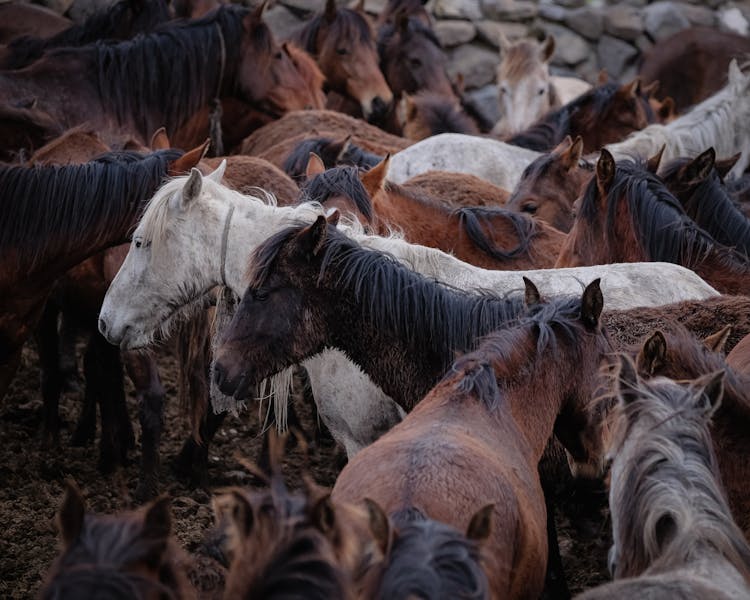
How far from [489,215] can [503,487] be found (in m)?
3.19

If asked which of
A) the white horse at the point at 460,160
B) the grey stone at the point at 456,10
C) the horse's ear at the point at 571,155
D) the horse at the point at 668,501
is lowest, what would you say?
the grey stone at the point at 456,10

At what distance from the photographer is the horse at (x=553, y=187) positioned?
6.30 meters

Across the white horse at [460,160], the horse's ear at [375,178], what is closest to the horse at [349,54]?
the white horse at [460,160]

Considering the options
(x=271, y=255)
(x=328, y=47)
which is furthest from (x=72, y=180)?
(x=328, y=47)

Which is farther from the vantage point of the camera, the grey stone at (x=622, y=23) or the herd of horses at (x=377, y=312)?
the grey stone at (x=622, y=23)

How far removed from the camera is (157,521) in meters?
2.14

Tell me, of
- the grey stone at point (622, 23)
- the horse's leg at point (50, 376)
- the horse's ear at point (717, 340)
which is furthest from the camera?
the grey stone at point (622, 23)

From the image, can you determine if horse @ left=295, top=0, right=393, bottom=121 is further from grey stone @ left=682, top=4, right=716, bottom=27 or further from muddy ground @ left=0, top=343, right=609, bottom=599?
grey stone @ left=682, top=4, right=716, bottom=27

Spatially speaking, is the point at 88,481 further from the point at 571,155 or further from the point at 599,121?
the point at 599,121

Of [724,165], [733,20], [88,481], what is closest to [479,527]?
[88,481]

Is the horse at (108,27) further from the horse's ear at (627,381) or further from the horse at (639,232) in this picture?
the horse's ear at (627,381)

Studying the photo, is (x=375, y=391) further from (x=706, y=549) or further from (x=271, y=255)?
(x=706, y=549)

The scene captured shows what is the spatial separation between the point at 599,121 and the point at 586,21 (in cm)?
558

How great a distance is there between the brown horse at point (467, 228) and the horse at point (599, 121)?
270 cm
